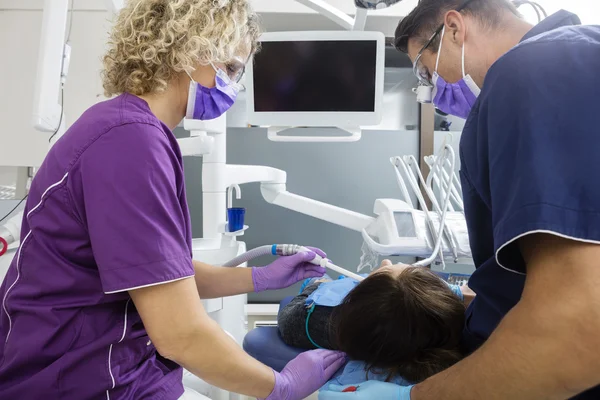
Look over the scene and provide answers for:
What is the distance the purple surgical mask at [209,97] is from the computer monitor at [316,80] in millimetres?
650

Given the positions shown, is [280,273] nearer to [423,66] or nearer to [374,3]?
[423,66]

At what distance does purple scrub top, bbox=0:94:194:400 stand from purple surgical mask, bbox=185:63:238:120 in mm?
202

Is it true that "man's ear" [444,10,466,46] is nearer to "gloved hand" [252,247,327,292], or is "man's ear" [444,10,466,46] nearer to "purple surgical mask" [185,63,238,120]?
"purple surgical mask" [185,63,238,120]

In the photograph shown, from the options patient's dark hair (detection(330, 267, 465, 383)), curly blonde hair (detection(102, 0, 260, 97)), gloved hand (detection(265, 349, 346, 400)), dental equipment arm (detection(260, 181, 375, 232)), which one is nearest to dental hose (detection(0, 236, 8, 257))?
curly blonde hair (detection(102, 0, 260, 97))

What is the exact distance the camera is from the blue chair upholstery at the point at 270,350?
1.30 m

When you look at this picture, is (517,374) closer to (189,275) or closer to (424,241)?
(189,275)

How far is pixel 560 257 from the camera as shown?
557 mm

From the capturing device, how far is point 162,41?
3.13 ft

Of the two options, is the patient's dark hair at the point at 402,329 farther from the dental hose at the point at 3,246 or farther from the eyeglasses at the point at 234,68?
the dental hose at the point at 3,246

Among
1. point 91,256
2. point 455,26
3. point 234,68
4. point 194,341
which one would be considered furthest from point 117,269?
point 455,26

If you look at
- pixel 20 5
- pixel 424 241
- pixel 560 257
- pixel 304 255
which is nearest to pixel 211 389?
pixel 304 255

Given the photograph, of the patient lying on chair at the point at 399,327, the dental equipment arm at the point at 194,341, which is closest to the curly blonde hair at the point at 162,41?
the dental equipment arm at the point at 194,341

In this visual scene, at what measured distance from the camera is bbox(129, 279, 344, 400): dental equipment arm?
0.78m

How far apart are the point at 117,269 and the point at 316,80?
1241mm
